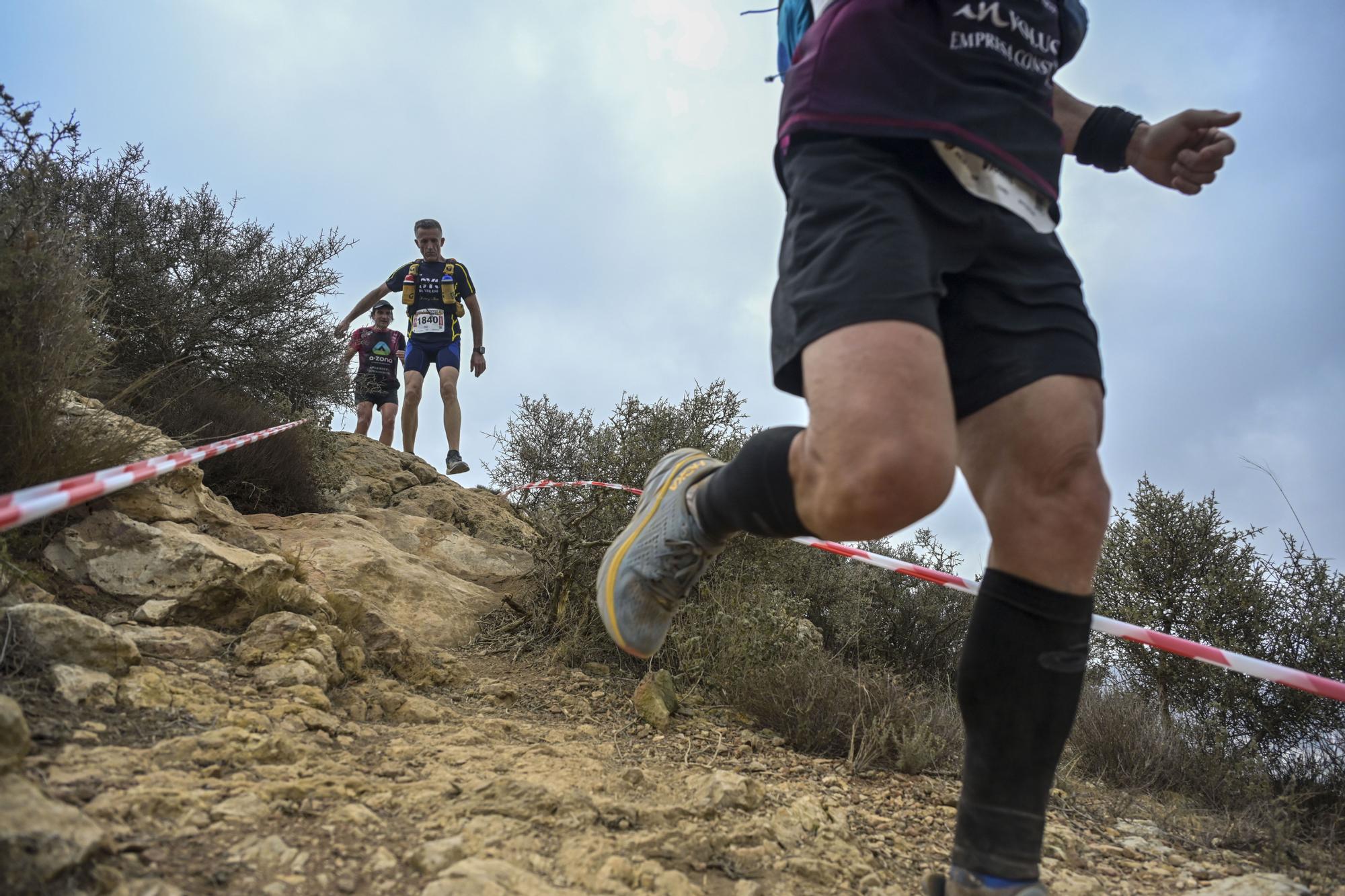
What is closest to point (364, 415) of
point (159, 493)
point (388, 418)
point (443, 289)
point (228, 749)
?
point (388, 418)

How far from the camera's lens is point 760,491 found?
4.74 feet

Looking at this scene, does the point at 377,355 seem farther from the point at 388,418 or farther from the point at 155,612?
the point at 155,612

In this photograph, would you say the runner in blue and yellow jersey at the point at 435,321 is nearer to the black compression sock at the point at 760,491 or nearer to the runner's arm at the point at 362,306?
the runner's arm at the point at 362,306

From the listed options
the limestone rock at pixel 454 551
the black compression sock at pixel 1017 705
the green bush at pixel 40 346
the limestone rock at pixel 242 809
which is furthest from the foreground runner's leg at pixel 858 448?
the limestone rock at pixel 454 551

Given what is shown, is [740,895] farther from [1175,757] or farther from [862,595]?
[862,595]

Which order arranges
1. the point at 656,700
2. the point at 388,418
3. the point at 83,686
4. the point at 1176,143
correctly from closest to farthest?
1. the point at 83,686
2. the point at 1176,143
3. the point at 656,700
4. the point at 388,418

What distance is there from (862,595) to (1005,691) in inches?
150

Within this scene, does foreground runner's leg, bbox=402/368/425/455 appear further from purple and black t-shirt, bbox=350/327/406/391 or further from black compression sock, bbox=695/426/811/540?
black compression sock, bbox=695/426/811/540

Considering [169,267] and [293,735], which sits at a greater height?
[169,267]

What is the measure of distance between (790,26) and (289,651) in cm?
199

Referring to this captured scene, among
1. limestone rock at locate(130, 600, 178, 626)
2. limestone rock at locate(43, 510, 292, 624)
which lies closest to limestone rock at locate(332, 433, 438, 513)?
limestone rock at locate(43, 510, 292, 624)

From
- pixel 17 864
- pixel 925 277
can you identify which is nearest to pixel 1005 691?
pixel 925 277

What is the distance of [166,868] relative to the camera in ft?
3.89

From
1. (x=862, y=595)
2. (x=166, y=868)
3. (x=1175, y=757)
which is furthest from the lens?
(x=862, y=595)
